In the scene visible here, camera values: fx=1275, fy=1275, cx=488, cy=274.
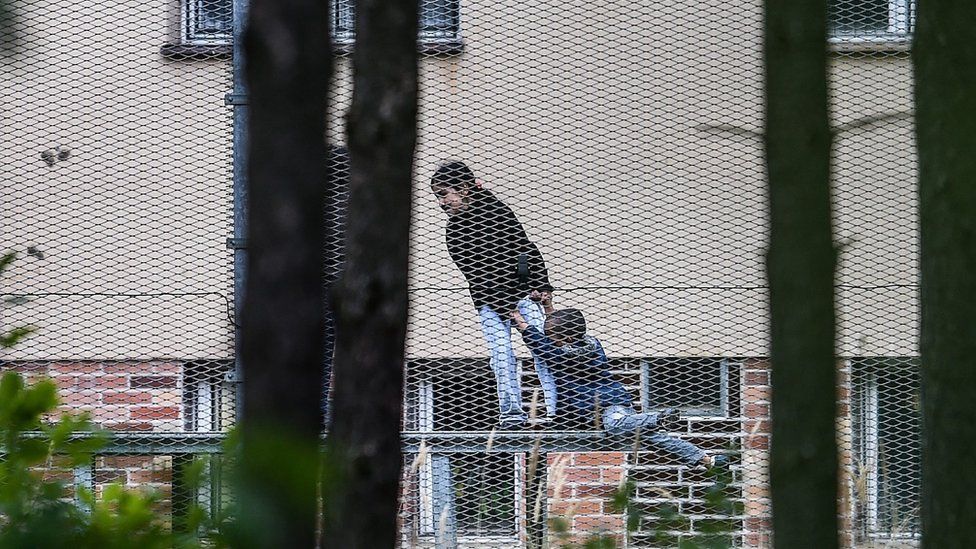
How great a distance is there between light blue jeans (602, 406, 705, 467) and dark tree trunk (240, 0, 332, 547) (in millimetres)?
2109

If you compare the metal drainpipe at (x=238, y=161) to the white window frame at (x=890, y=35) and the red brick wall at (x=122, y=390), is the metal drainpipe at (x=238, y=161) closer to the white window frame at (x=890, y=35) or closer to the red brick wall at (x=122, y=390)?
the red brick wall at (x=122, y=390)

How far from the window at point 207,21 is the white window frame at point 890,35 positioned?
1.53m

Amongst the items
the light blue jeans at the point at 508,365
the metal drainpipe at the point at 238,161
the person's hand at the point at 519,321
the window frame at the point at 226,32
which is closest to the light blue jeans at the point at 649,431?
the light blue jeans at the point at 508,365

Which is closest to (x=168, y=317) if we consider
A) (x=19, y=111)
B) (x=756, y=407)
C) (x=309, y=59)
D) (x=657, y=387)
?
(x=19, y=111)

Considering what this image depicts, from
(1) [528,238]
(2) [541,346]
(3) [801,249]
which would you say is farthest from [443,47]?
(3) [801,249]

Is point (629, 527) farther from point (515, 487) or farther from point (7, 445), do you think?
point (7, 445)

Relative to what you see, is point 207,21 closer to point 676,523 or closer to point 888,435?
point 676,523

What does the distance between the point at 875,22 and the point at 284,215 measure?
250cm

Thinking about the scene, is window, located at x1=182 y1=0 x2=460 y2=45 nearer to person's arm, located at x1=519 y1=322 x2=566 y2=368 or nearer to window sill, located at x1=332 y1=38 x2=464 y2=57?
window sill, located at x1=332 y1=38 x2=464 y2=57

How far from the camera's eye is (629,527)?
2.67m

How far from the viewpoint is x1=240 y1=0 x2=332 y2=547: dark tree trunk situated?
1059 millimetres

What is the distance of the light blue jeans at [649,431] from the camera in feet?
10.3

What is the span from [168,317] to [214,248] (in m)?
0.22

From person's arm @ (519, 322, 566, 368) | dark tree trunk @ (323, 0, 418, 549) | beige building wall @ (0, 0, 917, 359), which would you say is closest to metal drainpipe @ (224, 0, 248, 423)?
beige building wall @ (0, 0, 917, 359)
